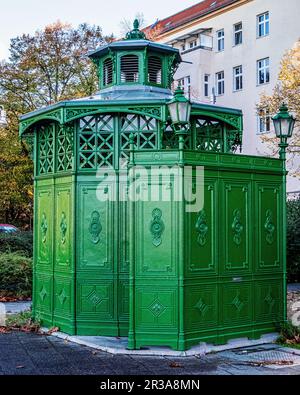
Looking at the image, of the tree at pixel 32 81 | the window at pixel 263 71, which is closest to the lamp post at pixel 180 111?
the tree at pixel 32 81

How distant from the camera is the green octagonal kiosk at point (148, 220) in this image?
31.6ft

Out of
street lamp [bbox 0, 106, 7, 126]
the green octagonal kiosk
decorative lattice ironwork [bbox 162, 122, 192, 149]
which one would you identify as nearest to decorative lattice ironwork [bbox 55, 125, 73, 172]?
the green octagonal kiosk

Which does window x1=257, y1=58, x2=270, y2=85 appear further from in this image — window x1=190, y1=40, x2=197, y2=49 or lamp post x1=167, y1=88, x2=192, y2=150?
lamp post x1=167, y1=88, x2=192, y2=150

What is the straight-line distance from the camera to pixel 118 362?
873cm

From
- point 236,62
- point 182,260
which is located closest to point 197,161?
point 182,260

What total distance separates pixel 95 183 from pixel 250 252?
9.87ft

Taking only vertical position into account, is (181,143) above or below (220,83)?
below

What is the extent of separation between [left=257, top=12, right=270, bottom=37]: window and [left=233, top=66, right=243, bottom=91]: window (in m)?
2.41

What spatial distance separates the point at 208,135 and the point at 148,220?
2557 mm

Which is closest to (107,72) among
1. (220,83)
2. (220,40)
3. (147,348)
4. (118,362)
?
(147,348)

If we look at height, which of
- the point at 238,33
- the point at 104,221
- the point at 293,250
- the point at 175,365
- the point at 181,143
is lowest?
the point at 175,365

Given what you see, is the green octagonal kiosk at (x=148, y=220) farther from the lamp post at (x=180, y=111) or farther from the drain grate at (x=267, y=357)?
the drain grate at (x=267, y=357)

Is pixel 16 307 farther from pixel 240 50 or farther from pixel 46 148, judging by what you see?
pixel 240 50

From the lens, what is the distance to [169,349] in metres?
9.48
